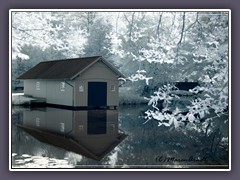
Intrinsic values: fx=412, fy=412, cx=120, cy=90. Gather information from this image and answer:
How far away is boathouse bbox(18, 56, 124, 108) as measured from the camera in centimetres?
407

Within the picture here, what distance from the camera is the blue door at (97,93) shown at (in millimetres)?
4133

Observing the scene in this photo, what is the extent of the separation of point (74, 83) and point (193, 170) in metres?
1.44

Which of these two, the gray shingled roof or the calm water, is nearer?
the calm water

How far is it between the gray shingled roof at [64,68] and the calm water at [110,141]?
0.36 meters

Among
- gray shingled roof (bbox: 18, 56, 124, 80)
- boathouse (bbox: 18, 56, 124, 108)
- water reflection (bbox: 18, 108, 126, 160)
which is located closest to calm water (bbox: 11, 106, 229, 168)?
water reflection (bbox: 18, 108, 126, 160)

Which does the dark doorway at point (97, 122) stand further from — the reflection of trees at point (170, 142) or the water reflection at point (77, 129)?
the reflection of trees at point (170, 142)

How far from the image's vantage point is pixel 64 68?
4.08m

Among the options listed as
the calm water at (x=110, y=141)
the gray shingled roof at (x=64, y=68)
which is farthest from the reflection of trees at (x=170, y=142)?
the gray shingled roof at (x=64, y=68)

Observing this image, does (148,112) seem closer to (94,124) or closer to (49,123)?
(94,124)

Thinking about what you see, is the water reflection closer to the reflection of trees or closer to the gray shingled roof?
the reflection of trees

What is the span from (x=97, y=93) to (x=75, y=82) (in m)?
0.25

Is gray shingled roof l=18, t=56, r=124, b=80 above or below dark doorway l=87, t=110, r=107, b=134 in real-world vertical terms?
above

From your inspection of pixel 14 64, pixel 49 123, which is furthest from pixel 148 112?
pixel 14 64

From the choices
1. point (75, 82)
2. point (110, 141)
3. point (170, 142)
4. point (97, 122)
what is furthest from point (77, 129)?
point (170, 142)
